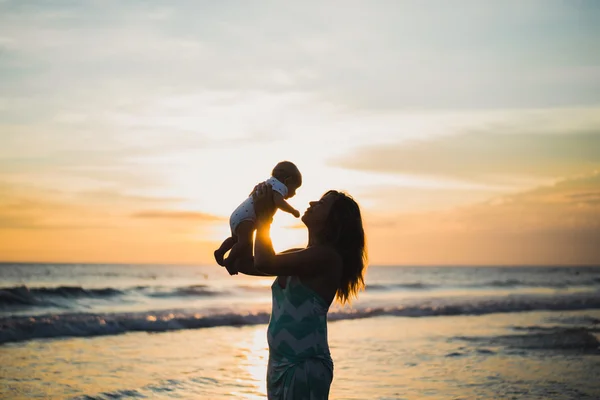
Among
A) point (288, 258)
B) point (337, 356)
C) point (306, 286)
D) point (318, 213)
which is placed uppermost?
point (318, 213)

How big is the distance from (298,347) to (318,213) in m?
0.69

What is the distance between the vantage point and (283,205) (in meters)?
3.29

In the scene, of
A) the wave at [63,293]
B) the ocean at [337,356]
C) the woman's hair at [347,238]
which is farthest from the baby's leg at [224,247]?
the wave at [63,293]

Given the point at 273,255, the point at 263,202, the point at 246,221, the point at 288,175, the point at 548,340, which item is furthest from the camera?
the point at 548,340

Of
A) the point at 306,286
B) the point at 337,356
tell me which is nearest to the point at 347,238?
the point at 306,286

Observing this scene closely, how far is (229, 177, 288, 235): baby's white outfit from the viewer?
334 cm

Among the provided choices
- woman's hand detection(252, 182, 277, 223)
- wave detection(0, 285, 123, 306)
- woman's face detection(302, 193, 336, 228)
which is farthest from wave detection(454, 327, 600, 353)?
wave detection(0, 285, 123, 306)

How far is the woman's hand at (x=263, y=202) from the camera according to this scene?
10.5ft

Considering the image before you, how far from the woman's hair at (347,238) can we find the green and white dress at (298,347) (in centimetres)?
23

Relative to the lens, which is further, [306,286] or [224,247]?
[224,247]

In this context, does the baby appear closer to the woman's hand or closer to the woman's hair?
the woman's hand

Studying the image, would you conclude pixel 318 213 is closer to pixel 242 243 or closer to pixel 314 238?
pixel 314 238

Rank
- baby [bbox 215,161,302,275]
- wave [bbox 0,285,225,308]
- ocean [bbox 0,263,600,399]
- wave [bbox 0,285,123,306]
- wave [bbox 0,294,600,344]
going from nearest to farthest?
baby [bbox 215,161,302,275] < ocean [bbox 0,263,600,399] < wave [bbox 0,294,600,344] < wave [bbox 0,285,123,306] < wave [bbox 0,285,225,308]

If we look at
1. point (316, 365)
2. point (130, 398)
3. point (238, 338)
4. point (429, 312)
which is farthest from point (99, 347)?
point (429, 312)
